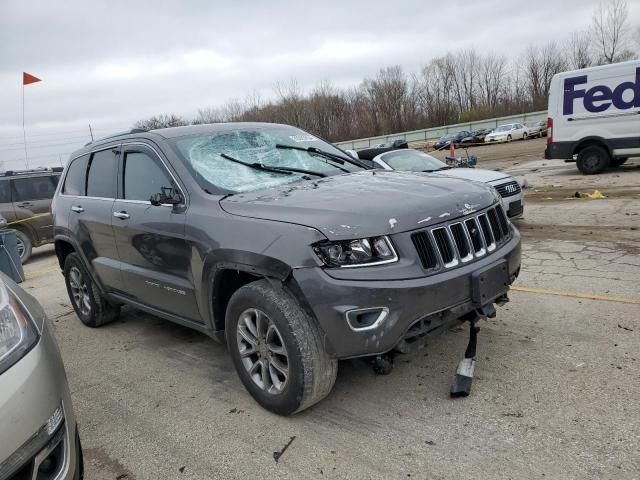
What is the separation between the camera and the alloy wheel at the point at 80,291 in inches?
201

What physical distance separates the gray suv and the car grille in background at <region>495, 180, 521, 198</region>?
160 inches

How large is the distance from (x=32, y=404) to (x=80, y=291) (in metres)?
3.65

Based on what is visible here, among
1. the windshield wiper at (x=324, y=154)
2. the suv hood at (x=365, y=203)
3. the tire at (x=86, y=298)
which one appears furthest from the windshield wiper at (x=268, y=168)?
the tire at (x=86, y=298)

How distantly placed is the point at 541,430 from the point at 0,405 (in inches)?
100

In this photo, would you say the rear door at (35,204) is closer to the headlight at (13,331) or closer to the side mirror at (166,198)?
the side mirror at (166,198)

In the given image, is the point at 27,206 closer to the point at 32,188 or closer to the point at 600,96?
the point at 32,188

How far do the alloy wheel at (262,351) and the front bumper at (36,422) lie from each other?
1.12m

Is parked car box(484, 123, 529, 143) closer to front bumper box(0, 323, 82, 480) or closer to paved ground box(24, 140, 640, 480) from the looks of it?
paved ground box(24, 140, 640, 480)

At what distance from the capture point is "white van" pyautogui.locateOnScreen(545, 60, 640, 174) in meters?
11.6

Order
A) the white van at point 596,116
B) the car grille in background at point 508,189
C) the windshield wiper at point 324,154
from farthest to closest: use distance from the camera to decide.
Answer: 1. the white van at point 596,116
2. the car grille in background at point 508,189
3. the windshield wiper at point 324,154

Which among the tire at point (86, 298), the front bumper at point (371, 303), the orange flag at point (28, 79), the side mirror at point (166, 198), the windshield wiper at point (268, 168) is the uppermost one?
the orange flag at point (28, 79)

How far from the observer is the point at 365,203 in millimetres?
2828

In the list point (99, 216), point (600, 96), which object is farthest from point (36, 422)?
point (600, 96)

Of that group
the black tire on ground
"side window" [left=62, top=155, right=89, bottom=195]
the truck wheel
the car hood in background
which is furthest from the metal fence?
"side window" [left=62, top=155, right=89, bottom=195]
